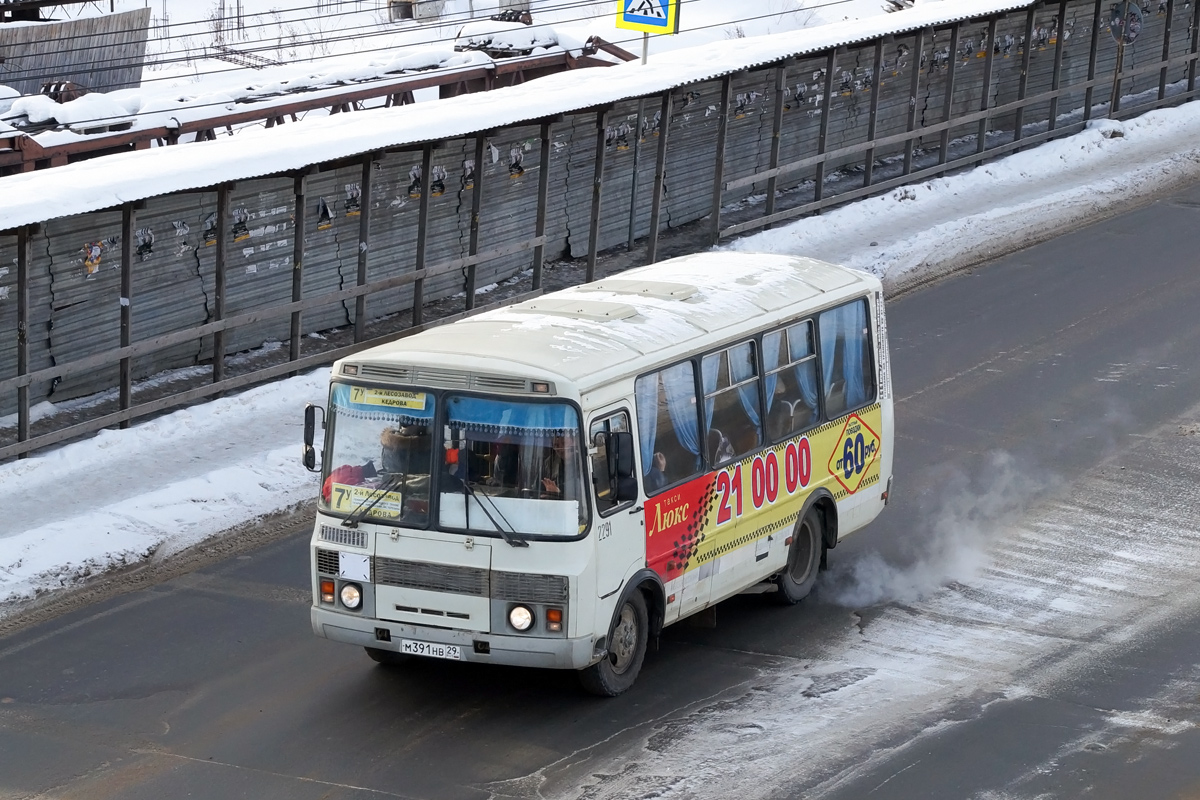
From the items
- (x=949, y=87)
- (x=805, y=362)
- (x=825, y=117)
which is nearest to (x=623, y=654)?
(x=805, y=362)

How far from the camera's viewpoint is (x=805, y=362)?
12.1 metres

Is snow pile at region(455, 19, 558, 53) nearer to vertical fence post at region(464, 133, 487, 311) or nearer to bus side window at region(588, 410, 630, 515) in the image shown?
vertical fence post at region(464, 133, 487, 311)

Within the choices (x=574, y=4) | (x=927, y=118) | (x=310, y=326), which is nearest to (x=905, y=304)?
(x=310, y=326)

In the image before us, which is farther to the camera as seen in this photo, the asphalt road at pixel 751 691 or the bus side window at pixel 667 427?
the bus side window at pixel 667 427

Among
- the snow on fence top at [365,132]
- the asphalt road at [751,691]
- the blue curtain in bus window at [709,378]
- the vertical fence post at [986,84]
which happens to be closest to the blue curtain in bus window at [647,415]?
the blue curtain in bus window at [709,378]

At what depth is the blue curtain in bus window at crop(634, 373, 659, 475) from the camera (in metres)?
10.4

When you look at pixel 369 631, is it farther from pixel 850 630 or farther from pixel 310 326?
pixel 310 326

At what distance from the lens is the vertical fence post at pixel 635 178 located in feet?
76.4

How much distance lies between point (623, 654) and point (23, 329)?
24.1 feet

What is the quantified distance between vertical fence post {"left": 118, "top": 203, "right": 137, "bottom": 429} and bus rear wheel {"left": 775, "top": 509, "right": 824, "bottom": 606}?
7168 millimetres

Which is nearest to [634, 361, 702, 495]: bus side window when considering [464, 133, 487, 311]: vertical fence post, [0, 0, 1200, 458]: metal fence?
[0, 0, 1200, 458]: metal fence

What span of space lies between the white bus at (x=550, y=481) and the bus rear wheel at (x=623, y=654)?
0.05 ft

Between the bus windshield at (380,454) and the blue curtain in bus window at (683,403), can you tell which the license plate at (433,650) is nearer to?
the bus windshield at (380,454)

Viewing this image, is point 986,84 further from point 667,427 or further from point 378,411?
point 378,411
